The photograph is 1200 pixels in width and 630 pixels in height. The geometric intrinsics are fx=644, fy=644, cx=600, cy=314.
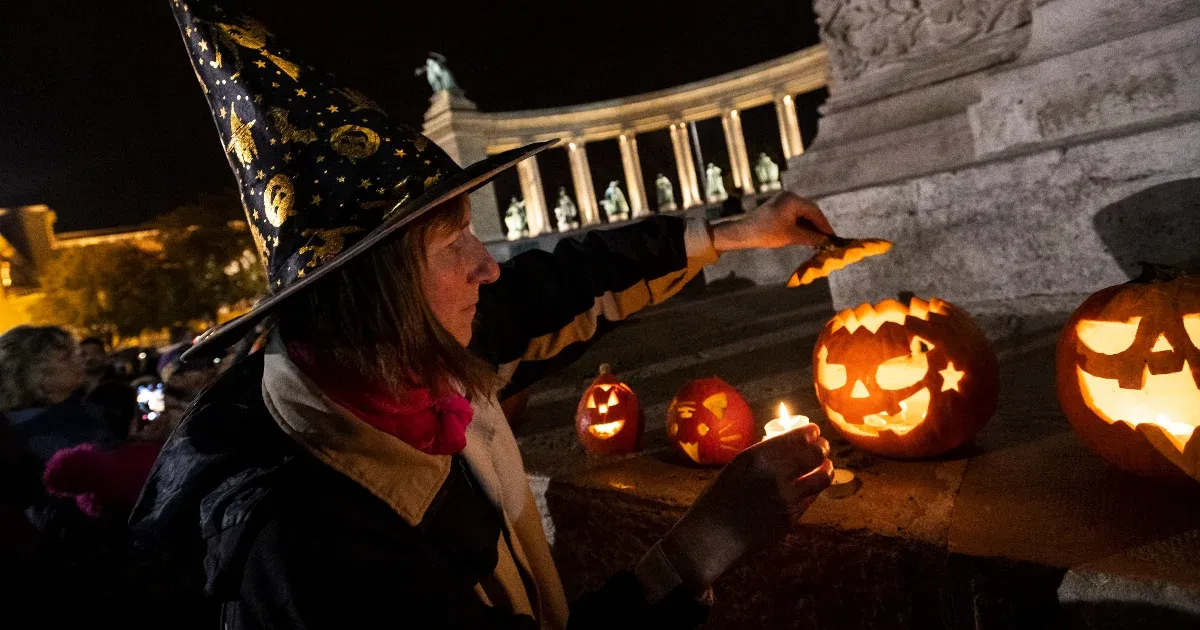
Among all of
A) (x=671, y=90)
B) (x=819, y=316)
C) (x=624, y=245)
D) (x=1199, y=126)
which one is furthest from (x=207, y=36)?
(x=671, y=90)

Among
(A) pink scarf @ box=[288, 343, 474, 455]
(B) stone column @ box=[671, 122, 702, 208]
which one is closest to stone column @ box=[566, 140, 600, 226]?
(B) stone column @ box=[671, 122, 702, 208]

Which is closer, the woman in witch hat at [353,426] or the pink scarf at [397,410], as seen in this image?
the woman in witch hat at [353,426]

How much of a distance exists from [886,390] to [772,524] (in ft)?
3.61

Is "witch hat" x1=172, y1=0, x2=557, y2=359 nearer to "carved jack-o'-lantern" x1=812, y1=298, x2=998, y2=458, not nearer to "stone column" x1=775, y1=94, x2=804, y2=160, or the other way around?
"carved jack-o'-lantern" x1=812, y1=298, x2=998, y2=458

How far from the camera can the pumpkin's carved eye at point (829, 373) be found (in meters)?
2.52

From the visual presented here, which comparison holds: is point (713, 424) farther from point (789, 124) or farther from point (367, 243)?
point (789, 124)

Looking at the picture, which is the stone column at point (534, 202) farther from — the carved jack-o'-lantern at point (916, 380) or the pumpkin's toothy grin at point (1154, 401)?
the pumpkin's toothy grin at point (1154, 401)

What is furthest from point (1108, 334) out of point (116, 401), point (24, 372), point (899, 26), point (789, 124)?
point (789, 124)

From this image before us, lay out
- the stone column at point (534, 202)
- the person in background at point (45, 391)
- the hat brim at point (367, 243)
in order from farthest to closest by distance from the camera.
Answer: the stone column at point (534, 202) < the person in background at point (45, 391) < the hat brim at point (367, 243)

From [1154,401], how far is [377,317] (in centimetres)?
218

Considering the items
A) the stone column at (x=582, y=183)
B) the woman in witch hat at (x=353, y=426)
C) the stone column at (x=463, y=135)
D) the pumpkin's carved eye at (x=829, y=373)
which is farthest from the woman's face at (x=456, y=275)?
the stone column at (x=582, y=183)

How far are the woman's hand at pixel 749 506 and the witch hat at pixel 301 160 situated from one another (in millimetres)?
916

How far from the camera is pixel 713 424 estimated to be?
2703 millimetres

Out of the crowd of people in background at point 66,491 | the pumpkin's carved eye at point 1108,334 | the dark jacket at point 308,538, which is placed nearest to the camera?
the dark jacket at point 308,538
